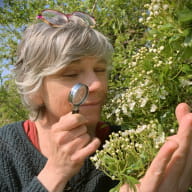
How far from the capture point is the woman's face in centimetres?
120

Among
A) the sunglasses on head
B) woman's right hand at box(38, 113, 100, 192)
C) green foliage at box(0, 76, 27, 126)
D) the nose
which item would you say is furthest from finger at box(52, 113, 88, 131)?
green foliage at box(0, 76, 27, 126)

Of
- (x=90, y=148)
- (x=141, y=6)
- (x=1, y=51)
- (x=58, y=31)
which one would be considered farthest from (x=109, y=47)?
(x=1, y=51)

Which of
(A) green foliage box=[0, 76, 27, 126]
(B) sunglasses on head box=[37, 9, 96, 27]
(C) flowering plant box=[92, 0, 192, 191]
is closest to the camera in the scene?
(C) flowering plant box=[92, 0, 192, 191]

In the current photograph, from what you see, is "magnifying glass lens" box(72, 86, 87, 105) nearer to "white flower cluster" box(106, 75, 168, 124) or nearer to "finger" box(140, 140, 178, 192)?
"white flower cluster" box(106, 75, 168, 124)

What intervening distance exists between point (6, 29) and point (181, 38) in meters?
3.95

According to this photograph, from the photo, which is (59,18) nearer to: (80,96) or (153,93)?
(80,96)

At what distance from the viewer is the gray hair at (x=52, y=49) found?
1.22 metres

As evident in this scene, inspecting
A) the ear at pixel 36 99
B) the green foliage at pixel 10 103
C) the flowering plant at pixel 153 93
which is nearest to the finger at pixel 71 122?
the flowering plant at pixel 153 93

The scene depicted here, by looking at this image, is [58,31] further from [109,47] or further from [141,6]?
[141,6]

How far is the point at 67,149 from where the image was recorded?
0.96 m

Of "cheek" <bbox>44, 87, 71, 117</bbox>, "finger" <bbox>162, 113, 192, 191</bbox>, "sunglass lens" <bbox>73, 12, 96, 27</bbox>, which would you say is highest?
"sunglass lens" <bbox>73, 12, 96, 27</bbox>

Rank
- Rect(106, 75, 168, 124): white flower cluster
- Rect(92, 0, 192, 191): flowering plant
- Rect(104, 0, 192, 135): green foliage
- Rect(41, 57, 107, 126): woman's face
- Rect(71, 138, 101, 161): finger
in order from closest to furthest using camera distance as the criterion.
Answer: Rect(92, 0, 192, 191): flowering plant
Rect(104, 0, 192, 135): green foliage
Rect(71, 138, 101, 161): finger
Rect(106, 75, 168, 124): white flower cluster
Rect(41, 57, 107, 126): woman's face

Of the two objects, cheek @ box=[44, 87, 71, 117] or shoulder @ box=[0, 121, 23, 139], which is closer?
cheek @ box=[44, 87, 71, 117]

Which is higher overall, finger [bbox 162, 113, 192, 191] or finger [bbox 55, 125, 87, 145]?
finger [bbox 55, 125, 87, 145]
